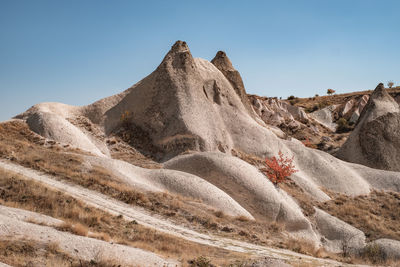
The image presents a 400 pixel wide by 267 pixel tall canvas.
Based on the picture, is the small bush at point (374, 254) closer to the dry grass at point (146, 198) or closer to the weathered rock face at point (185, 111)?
the dry grass at point (146, 198)

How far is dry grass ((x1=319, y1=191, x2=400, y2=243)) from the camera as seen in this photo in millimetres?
18031

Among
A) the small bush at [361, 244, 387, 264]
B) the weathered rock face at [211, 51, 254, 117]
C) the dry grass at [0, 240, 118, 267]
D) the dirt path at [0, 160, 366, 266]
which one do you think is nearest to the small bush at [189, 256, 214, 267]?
the dry grass at [0, 240, 118, 267]

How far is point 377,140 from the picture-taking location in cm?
2825

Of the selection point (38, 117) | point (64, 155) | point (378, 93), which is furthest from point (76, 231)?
point (378, 93)

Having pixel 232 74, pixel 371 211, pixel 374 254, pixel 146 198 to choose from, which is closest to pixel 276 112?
pixel 232 74

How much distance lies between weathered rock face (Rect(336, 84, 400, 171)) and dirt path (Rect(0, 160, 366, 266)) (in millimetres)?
18934

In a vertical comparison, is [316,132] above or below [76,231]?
above

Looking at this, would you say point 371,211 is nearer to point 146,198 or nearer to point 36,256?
point 146,198

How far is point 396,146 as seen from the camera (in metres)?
27.8

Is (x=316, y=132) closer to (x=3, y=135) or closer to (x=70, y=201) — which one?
(x=3, y=135)

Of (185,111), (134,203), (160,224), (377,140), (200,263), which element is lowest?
(200,263)

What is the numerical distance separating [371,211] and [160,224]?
46.3ft

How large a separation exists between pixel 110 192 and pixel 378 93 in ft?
86.2

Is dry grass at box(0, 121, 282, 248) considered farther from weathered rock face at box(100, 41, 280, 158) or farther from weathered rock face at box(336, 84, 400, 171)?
weathered rock face at box(336, 84, 400, 171)
